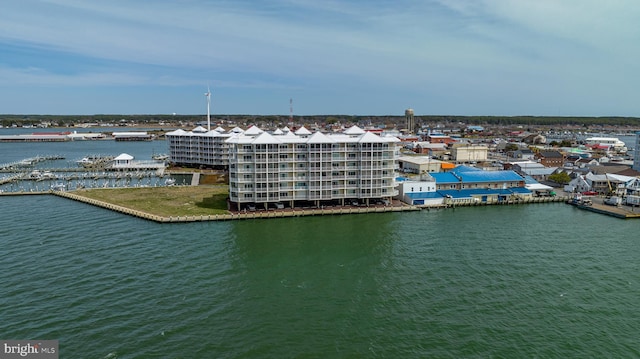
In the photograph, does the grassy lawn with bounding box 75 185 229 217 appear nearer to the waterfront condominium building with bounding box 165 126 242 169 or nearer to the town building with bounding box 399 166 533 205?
the waterfront condominium building with bounding box 165 126 242 169

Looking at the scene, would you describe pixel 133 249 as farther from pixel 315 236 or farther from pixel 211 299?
pixel 315 236

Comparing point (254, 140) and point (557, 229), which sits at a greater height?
point (254, 140)

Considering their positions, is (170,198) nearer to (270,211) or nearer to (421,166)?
(270,211)

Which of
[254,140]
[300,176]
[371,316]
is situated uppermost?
[254,140]

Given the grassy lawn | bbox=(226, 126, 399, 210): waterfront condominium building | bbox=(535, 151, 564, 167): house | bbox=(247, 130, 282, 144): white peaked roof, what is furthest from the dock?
the grassy lawn

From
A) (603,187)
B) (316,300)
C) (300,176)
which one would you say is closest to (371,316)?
(316,300)

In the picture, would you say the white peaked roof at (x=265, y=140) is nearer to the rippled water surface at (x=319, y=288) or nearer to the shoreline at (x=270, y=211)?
the shoreline at (x=270, y=211)

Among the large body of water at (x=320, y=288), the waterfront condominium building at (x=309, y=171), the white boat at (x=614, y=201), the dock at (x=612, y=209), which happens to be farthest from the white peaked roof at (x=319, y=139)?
the white boat at (x=614, y=201)
